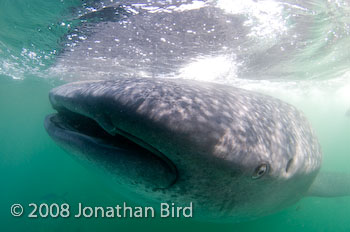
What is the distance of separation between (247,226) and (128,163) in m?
6.74

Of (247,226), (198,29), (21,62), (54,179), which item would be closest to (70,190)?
(54,179)

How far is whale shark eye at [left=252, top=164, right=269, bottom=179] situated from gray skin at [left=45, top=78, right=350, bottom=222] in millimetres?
11

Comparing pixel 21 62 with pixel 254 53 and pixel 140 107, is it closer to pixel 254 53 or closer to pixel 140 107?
pixel 254 53

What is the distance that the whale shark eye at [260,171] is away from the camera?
81.0 inches

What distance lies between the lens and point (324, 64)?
424 inches

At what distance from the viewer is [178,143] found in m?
1.58

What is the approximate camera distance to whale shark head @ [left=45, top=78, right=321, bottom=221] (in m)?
1.62

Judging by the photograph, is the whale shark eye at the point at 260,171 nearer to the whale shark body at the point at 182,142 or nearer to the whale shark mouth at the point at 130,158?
the whale shark body at the point at 182,142

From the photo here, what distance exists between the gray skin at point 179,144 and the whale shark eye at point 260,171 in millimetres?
11

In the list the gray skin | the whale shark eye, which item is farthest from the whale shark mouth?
the whale shark eye

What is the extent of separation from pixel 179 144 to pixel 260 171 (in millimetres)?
1042

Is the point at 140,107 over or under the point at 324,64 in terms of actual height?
over

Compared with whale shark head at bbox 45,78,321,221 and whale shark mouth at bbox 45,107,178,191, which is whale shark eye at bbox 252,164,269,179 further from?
whale shark mouth at bbox 45,107,178,191

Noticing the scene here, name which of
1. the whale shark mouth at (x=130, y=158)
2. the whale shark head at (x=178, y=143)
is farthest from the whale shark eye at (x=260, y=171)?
the whale shark mouth at (x=130, y=158)
